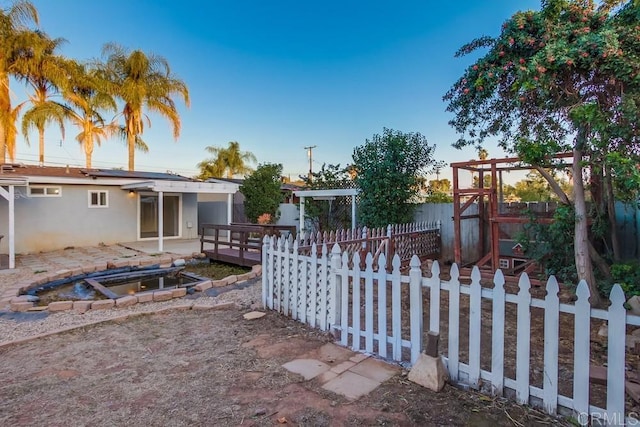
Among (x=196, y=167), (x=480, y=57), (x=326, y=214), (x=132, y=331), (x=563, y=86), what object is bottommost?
(x=132, y=331)

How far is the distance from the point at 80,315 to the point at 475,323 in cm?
507

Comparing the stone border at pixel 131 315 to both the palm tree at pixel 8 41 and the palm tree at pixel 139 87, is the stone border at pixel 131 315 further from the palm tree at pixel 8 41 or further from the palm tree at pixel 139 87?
the palm tree at pixel 139 87

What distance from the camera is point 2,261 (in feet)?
28.0

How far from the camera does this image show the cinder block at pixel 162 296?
5.55m

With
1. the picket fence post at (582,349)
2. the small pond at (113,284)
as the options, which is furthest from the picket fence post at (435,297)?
the small pond at (113,284)

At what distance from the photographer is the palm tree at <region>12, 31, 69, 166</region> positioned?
15.3 meters

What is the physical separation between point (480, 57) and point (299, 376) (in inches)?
190

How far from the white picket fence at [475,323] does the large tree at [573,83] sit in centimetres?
211

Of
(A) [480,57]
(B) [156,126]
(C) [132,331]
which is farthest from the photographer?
(B) [156,126]

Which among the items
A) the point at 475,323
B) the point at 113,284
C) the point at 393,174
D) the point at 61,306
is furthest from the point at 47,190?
A: the point at 475,323

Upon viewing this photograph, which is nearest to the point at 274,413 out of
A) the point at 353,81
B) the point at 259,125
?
the point at 353,81

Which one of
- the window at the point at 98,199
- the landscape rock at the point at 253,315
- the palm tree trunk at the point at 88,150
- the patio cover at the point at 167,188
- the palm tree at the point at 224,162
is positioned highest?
the palm tree at the point at 224,162

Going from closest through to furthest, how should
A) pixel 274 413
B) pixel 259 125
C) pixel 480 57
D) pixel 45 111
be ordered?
pixel 274 413 → pixel 480 57 → pixel 45 111 → pixel 259 125

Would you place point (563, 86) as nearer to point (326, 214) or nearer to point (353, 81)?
point (326, 214)
